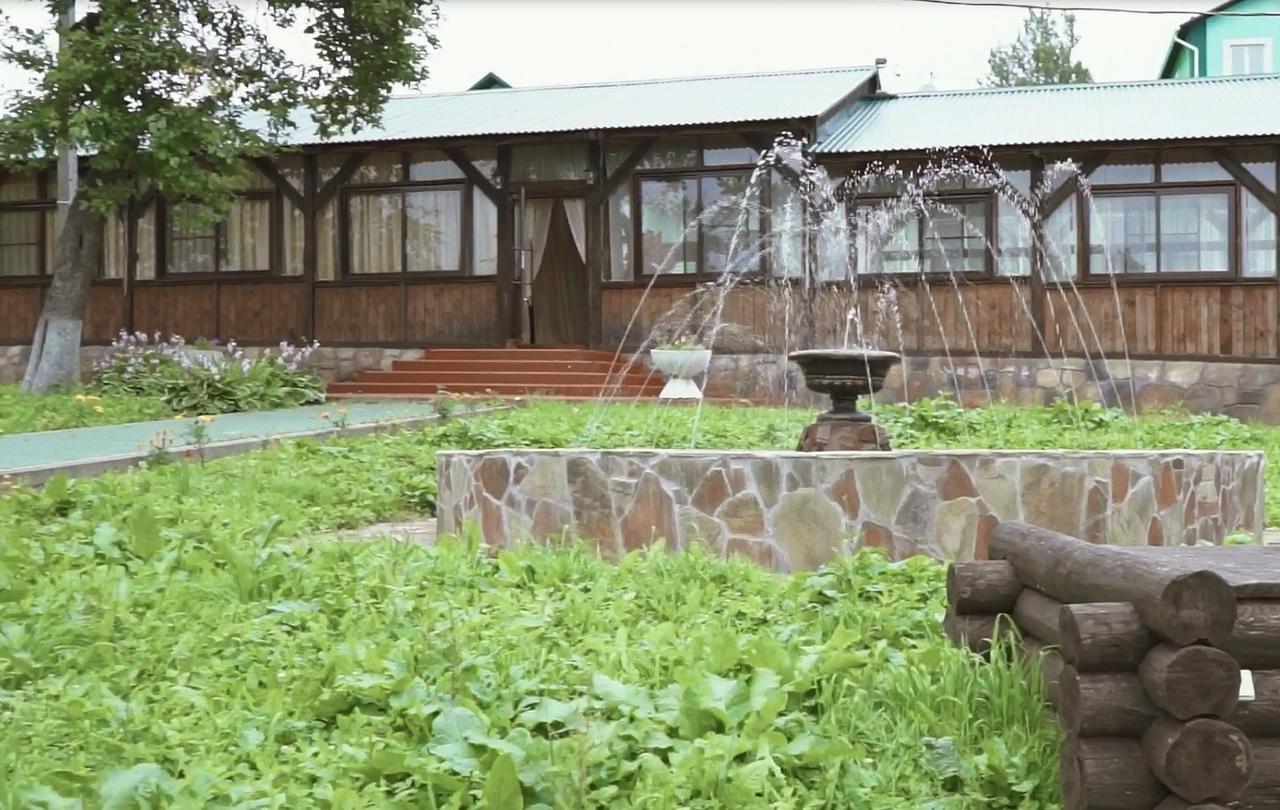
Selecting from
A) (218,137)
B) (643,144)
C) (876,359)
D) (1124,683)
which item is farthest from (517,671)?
(643,144)

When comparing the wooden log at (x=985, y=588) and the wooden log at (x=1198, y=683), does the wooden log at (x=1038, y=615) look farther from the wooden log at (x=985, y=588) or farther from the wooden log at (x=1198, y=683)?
the wooden log at (x=1198, y=683)

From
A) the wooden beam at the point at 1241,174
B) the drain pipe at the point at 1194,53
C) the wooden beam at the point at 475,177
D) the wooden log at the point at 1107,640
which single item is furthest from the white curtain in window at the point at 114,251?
the wooden log at the point at 1107,640

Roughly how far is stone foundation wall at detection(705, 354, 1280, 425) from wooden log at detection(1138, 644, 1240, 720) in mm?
14361

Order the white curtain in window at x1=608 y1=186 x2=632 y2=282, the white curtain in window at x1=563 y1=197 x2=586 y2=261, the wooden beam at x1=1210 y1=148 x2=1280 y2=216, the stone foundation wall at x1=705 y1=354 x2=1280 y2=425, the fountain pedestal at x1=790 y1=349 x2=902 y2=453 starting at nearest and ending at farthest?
1. the fountain pedestal at x1=790 y1=349 x2=902 y2=453
2. the stone foundation wall at x1=705 y1=354 x2=1280 y2=425
3. the wooden beam at x1=1210 y1=148 x2=1280 y2=216
4. the white curtain in window at x1=608 y1=186 x2=632 y2=282
5. the white curtain in window at x1=563 y1=197 x2=586 y2=261

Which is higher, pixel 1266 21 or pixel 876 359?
pixel 1266 21

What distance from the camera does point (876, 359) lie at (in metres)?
8.95

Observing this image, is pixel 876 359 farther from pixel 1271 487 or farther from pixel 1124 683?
pixel 1124 683

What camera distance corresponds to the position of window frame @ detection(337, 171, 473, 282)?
2114cm

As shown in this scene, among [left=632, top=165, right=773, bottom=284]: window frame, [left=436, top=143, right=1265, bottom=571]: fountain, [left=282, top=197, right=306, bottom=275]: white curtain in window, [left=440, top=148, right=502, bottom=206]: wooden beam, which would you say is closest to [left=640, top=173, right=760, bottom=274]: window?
[left=632, top=165, right=773, bottom=284]: window frame

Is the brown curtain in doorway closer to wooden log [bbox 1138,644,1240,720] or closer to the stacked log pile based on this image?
the stacked log pile

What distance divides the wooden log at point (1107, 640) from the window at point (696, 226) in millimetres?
16169

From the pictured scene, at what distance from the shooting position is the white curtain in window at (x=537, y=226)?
21500 mm

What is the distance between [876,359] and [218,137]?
37.5 ft

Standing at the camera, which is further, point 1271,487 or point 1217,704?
point 1271,487
